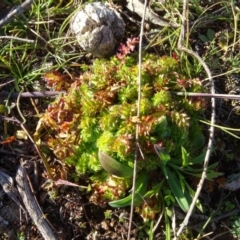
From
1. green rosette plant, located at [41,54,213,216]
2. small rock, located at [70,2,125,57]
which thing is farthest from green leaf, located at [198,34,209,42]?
small rock, located at [70,2,125,57]

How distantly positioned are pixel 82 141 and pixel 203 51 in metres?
0.97

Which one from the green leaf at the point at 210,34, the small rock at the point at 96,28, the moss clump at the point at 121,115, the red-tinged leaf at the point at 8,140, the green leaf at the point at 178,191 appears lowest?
the green leaf at the point at 178,191

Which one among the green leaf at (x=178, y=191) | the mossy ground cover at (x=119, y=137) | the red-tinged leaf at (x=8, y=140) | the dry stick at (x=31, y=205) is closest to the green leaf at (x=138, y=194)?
the mossy ground cover at (x=119, y=137)

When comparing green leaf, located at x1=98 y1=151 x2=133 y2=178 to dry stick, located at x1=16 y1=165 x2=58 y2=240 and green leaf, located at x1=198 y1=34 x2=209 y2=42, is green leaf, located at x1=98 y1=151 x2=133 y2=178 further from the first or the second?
green leaf, located at x1=198 y1=34 x2=209 y2=42

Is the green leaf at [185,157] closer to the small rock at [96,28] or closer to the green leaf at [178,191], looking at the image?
the green leaf at [178,191]

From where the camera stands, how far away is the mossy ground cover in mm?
2590

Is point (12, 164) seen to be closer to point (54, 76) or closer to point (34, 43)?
point (54, 76)

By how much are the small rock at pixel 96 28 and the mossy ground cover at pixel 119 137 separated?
0.28 feet

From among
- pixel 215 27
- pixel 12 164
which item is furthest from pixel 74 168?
pixel 215 27

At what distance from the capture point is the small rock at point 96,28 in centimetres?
288

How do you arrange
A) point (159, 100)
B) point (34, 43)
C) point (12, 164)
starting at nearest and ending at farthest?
point (159, 100), point (12, 164), point (34, 43)

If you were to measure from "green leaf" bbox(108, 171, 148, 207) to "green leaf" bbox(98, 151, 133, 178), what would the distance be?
10 centimetres

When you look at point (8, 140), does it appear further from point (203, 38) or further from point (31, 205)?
point (203, 38)

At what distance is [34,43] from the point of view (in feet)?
9.87
